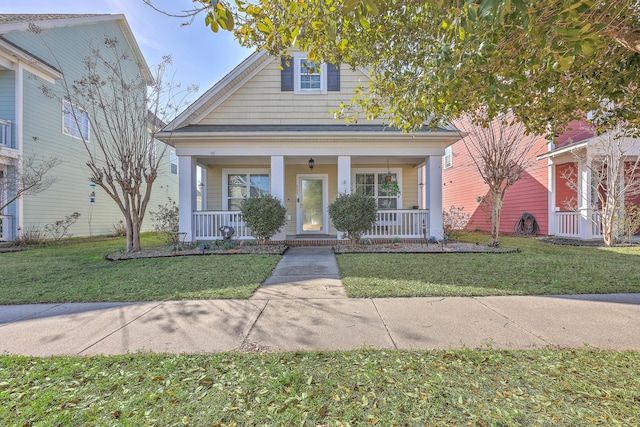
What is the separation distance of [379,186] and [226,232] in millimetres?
5964

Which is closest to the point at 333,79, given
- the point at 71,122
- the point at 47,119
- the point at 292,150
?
the point at 292,150

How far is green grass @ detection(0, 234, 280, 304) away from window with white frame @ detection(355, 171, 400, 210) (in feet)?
18.0

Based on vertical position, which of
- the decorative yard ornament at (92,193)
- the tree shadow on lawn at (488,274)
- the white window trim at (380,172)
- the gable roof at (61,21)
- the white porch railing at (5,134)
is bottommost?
the tree shadow on lawn at (488,274)

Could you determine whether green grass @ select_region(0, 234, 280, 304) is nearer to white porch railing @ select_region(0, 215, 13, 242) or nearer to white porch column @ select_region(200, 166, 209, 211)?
white porch railing @ select_region(0, 215, 13, 242)

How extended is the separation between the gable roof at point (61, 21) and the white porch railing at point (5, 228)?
5612 millimetres

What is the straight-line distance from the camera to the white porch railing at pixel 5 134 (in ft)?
32.7

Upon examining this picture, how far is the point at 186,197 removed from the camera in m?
9.22

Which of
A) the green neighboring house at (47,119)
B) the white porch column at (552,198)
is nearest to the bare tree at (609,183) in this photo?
the white porch column at (552,198)

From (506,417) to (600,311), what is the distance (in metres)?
2.76

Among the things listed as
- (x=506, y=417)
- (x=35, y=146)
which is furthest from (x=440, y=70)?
(x=35, y=146)

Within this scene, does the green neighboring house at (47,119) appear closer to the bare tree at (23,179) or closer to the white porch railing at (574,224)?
the bare tree at (23,179)

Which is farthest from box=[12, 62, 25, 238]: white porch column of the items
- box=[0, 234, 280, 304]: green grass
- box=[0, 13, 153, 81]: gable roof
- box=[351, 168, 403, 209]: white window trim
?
box=[351, 168, 403, 209]: white window trim

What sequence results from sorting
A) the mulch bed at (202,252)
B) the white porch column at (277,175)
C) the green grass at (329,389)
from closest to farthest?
1. the green grass at (329,389)
2. the mulch bed at (202,252)
3. the white porch column at (277,175)

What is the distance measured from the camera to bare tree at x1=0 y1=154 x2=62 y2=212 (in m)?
9.52
